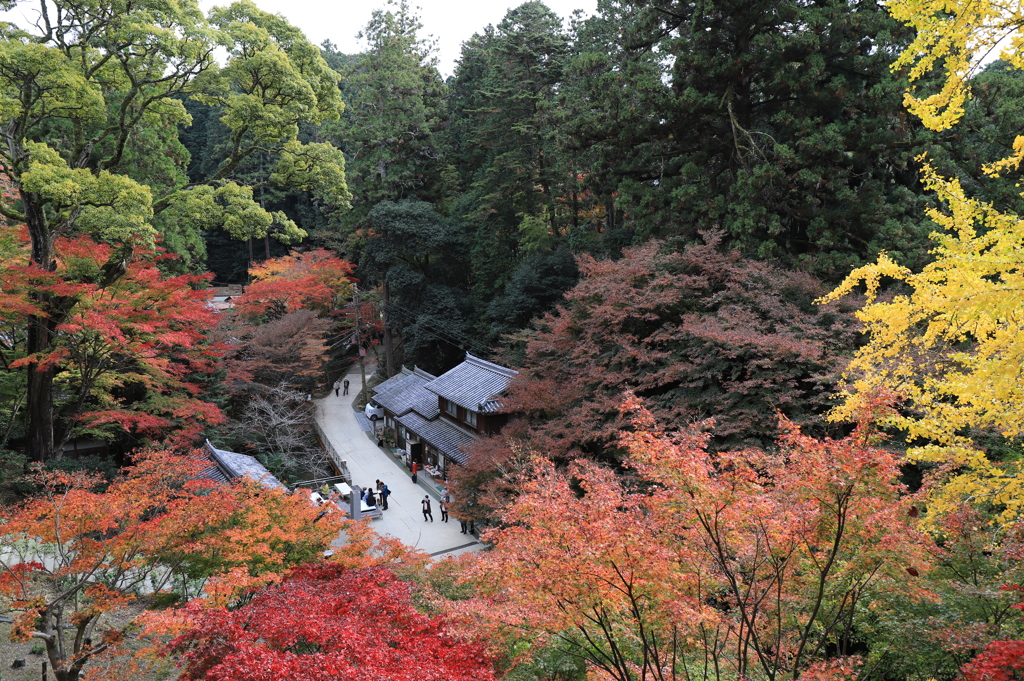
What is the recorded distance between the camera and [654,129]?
18469 millimetres

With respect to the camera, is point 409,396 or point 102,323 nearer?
point 102,323

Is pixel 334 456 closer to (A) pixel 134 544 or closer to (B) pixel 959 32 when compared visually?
(A) pixel 134 544

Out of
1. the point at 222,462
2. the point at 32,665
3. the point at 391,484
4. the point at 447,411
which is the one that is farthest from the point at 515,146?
the point at 32,665

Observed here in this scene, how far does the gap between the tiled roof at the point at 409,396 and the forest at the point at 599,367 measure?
372 cm

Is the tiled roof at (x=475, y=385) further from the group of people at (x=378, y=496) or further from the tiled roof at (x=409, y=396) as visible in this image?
the group of people at (x=378, y=496)

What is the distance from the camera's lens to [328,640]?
655 centimetres

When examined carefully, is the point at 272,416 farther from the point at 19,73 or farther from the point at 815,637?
the point at 815,637

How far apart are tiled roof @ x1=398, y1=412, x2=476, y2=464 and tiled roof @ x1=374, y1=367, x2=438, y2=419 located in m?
0.35

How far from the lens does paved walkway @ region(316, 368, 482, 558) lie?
688 inches

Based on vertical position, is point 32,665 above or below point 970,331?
below

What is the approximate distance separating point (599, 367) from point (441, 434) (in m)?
10.1

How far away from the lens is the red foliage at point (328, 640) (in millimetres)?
5824

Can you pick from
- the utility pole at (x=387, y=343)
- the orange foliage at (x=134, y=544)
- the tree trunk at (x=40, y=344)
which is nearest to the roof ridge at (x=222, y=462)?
the tree trunk at (x=40, y=344)

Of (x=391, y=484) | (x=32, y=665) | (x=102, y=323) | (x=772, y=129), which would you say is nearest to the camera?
(x=32, y=665)
